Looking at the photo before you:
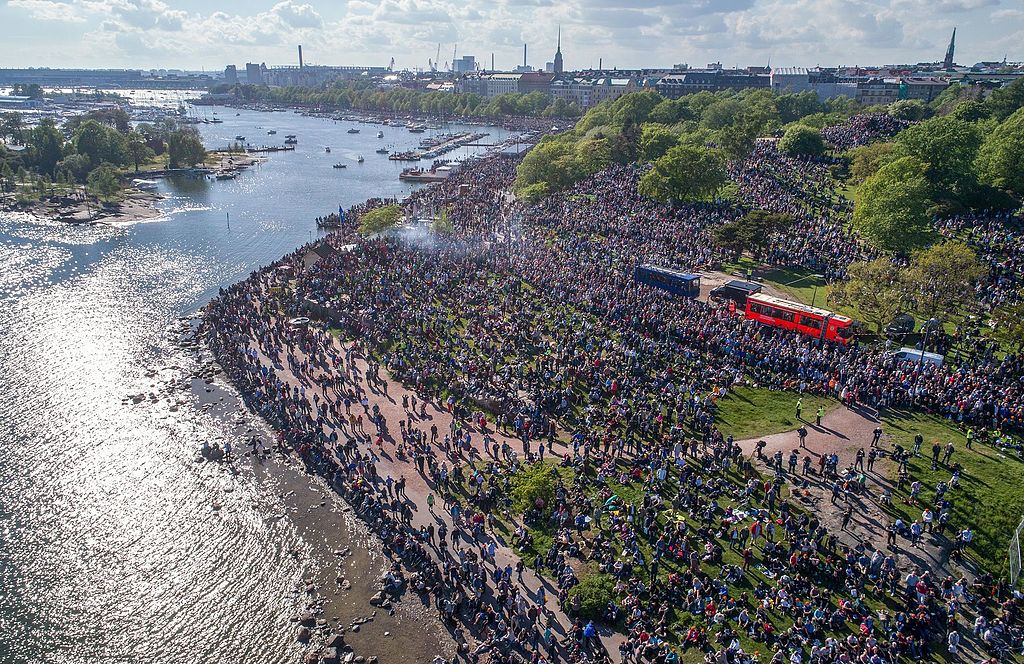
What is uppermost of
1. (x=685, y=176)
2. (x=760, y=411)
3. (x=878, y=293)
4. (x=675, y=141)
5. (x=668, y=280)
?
(x=675, y=141)

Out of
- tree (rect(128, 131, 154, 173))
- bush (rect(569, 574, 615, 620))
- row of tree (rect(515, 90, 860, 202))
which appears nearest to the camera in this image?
bush (rect(569, 574, 615, 620))

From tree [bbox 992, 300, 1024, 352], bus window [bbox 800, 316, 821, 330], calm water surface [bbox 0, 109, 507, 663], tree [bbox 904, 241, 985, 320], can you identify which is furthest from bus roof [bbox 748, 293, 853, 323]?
calm water surface [bbox 0, 109, 507, 663]

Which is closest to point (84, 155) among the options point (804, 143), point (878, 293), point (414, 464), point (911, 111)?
point (414, 464)

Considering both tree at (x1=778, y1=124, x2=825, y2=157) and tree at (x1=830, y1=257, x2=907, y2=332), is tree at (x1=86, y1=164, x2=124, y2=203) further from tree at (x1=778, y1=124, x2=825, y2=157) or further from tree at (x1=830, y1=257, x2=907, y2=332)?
tree at (x1=778, y1=124, x2=825, y2=157)

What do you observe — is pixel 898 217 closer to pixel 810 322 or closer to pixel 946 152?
pixel 810 322

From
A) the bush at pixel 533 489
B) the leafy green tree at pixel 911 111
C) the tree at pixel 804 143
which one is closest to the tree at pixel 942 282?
the bush at pixel 533 489

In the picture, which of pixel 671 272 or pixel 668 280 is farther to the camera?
pixel 671 272

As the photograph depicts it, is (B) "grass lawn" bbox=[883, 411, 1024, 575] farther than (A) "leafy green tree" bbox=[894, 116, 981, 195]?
No
